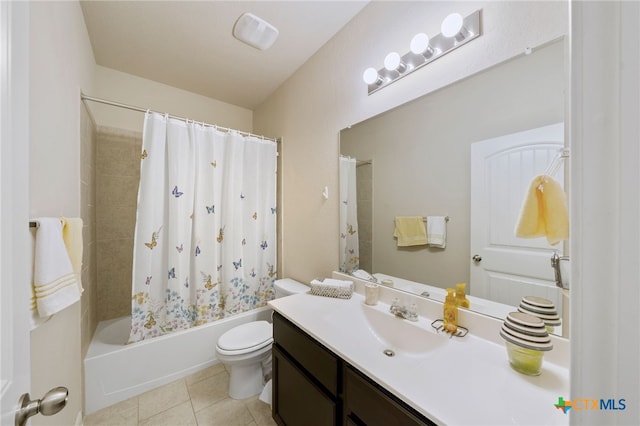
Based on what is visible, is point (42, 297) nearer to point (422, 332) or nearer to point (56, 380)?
point (56, 380)

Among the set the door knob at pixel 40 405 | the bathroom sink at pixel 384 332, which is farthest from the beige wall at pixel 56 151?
the bathroom sink at pixel 384 332

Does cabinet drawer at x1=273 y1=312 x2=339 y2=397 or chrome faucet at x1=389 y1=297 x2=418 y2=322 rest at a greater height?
chrome faucet at x1=389 y1=297 x2=418 y2=322

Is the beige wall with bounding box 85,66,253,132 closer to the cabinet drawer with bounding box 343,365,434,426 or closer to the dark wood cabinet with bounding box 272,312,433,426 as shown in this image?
the dark wood cabinet with bounding box 272,312,433,426

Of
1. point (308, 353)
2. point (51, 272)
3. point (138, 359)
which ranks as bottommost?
point (138, 359)

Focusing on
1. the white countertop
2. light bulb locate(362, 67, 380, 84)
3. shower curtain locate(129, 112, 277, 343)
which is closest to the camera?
the white countertop

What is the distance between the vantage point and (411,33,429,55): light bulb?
1.14 meters

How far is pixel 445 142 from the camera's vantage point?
1152 millimetres

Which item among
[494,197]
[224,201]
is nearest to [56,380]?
[224,201]

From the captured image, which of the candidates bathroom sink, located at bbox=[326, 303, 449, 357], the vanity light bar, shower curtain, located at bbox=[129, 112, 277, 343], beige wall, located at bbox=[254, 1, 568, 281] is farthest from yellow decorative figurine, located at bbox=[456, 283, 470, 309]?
shower curtain, located at bbox=[129, 112, 277, 343]

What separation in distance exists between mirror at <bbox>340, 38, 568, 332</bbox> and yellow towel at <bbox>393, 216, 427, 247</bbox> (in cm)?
3

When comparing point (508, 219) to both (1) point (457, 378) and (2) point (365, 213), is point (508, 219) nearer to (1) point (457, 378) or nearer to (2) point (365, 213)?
(1) point (457, 378)

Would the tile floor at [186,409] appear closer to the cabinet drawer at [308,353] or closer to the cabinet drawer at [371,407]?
the cabinet drawer at [308,353]

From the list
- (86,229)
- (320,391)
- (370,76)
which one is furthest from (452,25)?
(86,229)

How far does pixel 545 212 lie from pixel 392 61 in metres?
1.00
